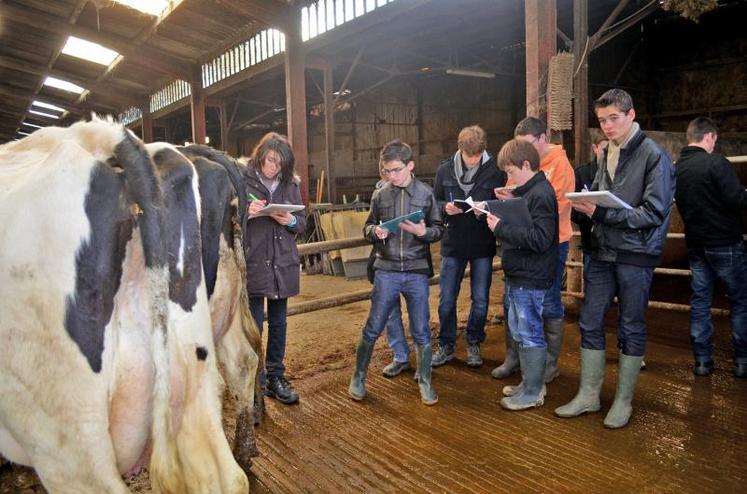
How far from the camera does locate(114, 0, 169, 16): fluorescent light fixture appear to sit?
786 cm

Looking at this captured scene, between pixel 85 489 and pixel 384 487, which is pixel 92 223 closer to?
pixel 85 489

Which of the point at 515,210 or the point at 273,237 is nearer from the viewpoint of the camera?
the point at 515,210

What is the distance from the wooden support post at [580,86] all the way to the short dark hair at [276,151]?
327cm

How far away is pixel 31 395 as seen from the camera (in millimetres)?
1455

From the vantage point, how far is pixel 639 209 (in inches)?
112

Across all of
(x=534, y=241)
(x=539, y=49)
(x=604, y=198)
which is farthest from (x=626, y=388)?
(x=539, y=49)

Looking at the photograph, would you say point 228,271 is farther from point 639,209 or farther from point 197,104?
point 197,104

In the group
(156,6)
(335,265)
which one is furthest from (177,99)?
(335,265)

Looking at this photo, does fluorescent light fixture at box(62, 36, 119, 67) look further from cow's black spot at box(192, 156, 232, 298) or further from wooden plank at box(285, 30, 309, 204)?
cow's black spot at box(192, 156, 232, 298)

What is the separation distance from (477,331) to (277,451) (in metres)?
1.97

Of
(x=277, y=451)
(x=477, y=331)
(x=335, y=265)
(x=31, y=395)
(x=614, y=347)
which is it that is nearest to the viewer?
(x=31, y=395)

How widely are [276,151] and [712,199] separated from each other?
3.10 m

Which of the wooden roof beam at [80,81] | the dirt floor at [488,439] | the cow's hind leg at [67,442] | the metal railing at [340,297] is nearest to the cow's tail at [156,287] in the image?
the cow's hind leg at [67,442]

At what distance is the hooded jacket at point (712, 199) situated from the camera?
3.63 m
